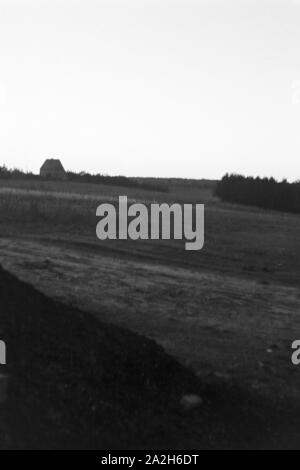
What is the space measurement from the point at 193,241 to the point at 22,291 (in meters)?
18.3

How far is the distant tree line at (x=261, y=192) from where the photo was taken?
56781 millimetres

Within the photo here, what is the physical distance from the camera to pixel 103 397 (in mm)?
7039

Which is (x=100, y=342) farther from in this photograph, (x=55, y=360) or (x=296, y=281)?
(x=296, y=281)

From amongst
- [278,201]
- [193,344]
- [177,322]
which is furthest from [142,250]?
[278,201]

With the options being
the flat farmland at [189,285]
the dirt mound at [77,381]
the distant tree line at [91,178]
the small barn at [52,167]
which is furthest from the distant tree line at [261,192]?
the dirt mound at [77,381]

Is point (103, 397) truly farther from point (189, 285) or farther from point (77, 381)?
point (189, 285)

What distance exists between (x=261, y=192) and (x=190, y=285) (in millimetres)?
42529

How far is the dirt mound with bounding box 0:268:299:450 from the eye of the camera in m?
6.43

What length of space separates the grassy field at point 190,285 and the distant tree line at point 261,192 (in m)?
25.7

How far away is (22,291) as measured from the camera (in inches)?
341

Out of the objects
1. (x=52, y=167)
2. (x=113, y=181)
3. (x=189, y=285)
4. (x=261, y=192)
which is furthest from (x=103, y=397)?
(x=52, y=167)
